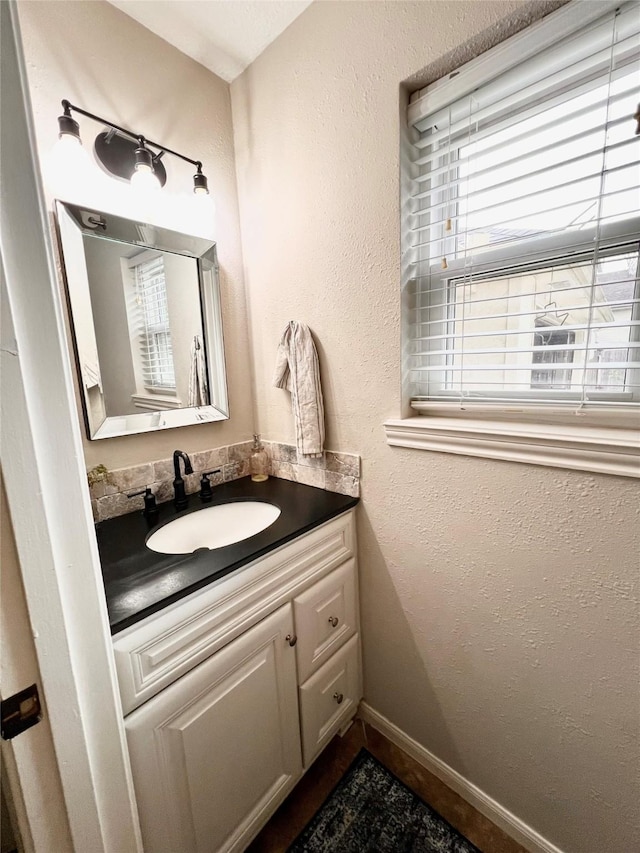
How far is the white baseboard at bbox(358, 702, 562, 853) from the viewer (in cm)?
98

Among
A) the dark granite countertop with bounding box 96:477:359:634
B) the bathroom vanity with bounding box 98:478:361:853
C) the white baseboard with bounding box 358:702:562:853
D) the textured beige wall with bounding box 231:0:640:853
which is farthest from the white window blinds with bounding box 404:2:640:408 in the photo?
the white baseboard with bounding box 358:702:562:853

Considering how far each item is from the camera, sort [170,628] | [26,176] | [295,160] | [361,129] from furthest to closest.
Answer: [295,160] → [361,129] → [170,628] → [26,176]

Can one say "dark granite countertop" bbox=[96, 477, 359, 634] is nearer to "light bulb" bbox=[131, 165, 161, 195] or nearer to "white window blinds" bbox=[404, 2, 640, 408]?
"white window blinds" bbox=[404, 2, 640, 408]

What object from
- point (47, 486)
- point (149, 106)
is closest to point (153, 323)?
→ point (149, 106)

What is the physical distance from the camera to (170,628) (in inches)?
29.6

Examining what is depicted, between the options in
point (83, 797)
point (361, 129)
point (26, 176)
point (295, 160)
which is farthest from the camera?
point (295, 160)

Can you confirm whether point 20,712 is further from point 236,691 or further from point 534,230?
point 534,230

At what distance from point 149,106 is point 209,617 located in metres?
1.60

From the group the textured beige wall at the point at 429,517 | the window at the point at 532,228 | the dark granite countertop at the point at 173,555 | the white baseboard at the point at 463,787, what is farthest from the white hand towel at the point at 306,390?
the white baseboard at the point at 463,787

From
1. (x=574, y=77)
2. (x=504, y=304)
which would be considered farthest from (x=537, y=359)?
(x=574, y=77)

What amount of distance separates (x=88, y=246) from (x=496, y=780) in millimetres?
2044

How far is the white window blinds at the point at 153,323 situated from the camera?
1.18 metres

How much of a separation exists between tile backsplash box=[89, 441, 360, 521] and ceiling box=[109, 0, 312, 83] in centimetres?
144

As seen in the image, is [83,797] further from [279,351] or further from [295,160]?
[295,160]
